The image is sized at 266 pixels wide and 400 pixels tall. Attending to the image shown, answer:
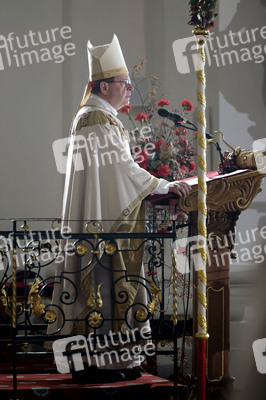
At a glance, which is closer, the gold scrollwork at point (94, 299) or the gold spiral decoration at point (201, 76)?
the gold spiral decoration at point (201, 76)

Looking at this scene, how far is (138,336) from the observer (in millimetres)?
3971

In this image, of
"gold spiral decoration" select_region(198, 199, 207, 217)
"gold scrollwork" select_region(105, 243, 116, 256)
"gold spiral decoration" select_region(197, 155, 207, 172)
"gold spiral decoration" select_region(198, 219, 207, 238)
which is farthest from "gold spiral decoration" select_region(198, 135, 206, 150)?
"gold scrollwork" select_region(105, 243, 116, 256)

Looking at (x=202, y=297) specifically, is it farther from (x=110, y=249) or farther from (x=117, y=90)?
(x=117, y=90)

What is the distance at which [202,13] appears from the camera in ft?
12.3

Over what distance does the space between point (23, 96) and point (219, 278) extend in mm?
3138

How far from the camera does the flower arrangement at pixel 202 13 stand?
3.74m

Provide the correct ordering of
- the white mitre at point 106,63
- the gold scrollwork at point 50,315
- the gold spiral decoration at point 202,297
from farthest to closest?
the white mitre at point 106,63
the gold scrollwork at point 50,315
the gold spiral decoration at point 202,297

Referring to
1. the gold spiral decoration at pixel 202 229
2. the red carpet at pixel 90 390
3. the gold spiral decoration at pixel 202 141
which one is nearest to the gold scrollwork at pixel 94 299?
the red carpet at pixel 90 390

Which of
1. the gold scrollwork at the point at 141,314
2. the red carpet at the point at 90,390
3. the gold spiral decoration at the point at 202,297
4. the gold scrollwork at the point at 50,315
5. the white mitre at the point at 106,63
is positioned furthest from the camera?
the white mitre at the point at 106,63

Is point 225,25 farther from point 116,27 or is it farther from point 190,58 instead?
point 116,27

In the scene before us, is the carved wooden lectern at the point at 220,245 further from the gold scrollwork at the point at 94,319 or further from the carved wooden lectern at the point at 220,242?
the gold scrollwork at the point at 94,319

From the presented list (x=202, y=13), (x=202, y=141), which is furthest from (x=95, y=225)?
(x=202, y=13)

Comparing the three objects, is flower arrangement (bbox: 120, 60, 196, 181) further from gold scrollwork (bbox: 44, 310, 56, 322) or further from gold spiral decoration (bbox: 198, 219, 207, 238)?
gold scrollwork (bbox: 44, 310, 56, 322)

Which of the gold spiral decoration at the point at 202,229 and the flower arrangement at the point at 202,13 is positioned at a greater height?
the flower arrangement at the point at 202,13
